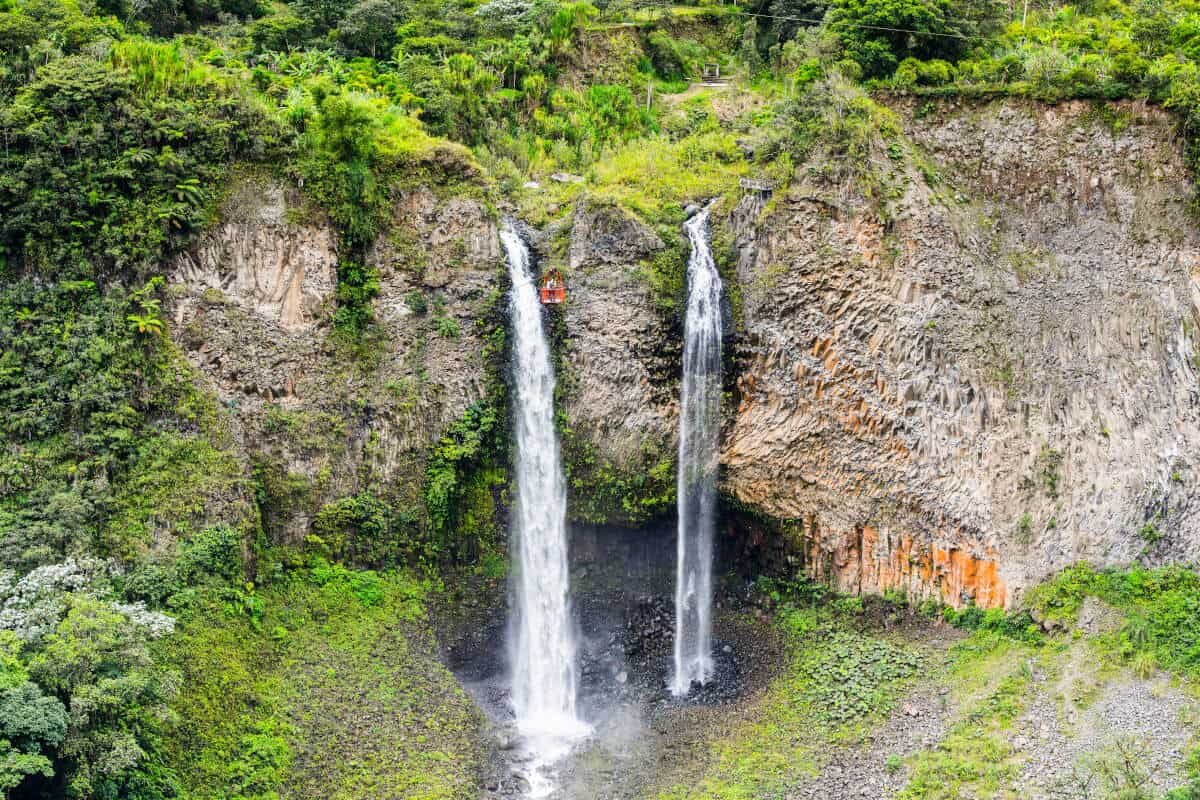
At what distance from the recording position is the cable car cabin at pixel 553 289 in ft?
85.5

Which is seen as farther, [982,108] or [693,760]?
[982,108]

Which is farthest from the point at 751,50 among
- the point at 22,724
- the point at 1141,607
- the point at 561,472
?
the point at 22,724

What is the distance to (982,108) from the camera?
26.4 metres

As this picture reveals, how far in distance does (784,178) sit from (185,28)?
62.9ft

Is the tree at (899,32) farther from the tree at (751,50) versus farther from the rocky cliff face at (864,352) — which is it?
the tree at (751,50)

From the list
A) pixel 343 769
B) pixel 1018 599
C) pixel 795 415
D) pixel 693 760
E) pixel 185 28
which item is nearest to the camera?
pixel 343 769

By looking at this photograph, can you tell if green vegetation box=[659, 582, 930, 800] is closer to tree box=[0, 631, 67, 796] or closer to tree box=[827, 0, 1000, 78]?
tree box=[0, 631, 67, 796]

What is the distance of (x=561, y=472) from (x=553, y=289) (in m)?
4.60

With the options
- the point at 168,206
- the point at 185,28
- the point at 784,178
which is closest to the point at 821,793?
the point at 784,178

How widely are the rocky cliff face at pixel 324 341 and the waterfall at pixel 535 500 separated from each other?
0.86m

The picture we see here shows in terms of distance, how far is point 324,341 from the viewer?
80.3 ft

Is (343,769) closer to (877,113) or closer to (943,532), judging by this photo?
(943,532)

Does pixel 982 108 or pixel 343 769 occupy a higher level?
pixel 982 108

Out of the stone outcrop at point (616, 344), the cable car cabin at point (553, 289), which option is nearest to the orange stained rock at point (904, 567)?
the stone outcrop at point (616, 344)
